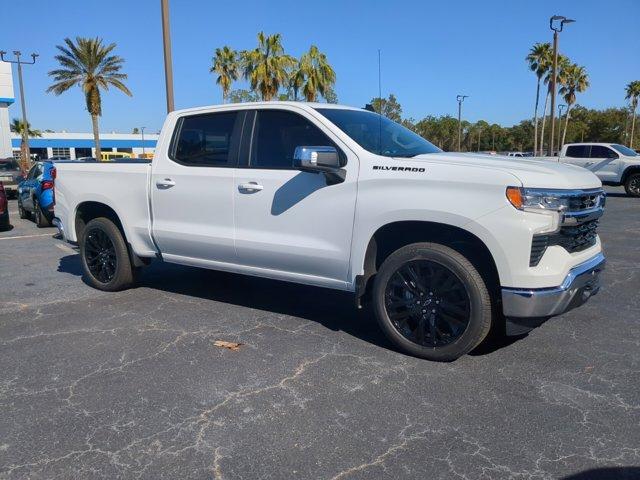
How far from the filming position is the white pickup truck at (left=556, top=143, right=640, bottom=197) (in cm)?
1936

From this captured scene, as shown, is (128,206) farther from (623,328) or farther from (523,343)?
(623,328)

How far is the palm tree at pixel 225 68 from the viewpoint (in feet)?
145

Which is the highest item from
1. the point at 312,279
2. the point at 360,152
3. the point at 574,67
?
the point at 574,67

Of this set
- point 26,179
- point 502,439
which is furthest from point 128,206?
point 26,179

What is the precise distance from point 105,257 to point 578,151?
19.5m

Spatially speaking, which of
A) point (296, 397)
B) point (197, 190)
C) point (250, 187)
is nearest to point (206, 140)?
point (197, 190)

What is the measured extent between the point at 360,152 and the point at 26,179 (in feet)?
41.7

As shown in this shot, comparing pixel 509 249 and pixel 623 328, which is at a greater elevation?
pixel 509 249

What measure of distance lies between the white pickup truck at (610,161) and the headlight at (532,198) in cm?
1677

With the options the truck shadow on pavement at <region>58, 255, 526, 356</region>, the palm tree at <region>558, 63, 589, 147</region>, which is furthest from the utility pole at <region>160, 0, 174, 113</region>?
the palm tree at <region>558, 63, 589, 147</region>

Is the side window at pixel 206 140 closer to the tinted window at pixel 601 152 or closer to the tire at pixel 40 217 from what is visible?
the tire at pixel 40 217

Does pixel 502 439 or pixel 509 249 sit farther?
pixel 509 249

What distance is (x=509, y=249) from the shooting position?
367 centimetres

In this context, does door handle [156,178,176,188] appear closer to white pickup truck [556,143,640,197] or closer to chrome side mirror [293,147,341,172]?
chrome side mirror [293,147,341,172]
